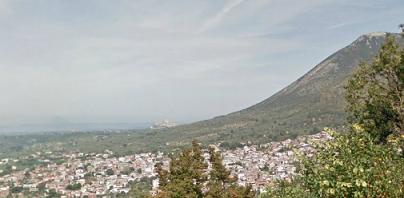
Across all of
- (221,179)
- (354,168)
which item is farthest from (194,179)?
(354,168)

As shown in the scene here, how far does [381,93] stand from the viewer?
30375 mm

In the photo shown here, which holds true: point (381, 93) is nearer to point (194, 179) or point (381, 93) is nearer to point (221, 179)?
point (194, 179)

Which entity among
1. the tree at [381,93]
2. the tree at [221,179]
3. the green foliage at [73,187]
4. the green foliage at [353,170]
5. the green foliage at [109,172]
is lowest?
the green foliage at [73,187]

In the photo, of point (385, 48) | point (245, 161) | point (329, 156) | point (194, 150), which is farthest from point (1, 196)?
point (329, 156)

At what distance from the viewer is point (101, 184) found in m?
167

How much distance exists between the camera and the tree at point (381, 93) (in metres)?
29.6

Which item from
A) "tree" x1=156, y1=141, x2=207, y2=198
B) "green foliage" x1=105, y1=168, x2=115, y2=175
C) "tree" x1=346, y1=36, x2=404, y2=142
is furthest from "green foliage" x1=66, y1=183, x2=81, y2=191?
"tree" x1=346, y1=36, x2=404, y2=142

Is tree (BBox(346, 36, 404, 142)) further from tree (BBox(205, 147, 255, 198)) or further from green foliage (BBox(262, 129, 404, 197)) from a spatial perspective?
green foliage (BBox(262, 129, 404, 197))

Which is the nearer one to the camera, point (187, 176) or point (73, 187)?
point (187, 176)

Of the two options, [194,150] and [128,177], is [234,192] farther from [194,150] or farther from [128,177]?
[128,177]

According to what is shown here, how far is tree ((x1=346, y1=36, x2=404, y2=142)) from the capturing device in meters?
29.6

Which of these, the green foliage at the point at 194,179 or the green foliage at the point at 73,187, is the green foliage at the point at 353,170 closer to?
the green foliage at the point at 194,179

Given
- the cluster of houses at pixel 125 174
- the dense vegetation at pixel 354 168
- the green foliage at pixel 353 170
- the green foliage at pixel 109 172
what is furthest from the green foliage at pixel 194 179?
the green foliage at pixel 109 172

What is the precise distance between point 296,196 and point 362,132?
13.7 ft
